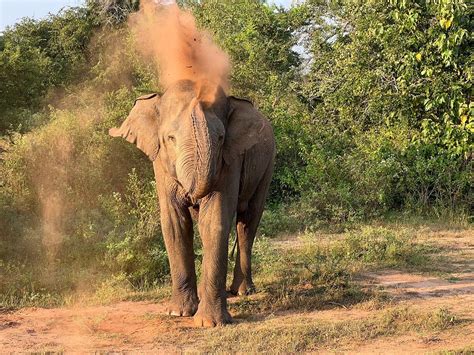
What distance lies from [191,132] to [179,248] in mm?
1407

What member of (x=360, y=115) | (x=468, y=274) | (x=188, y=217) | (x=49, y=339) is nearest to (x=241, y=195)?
(x=188, y=217)

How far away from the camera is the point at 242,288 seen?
799 cm

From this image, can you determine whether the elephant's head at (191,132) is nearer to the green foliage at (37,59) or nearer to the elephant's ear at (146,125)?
the elephant's ear at (146,125)

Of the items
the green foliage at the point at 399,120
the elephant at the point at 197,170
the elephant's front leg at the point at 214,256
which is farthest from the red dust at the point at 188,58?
the green foliage at the point at 399,120

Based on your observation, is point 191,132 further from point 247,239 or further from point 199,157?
point 247,239

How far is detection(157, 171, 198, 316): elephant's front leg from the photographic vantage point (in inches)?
267

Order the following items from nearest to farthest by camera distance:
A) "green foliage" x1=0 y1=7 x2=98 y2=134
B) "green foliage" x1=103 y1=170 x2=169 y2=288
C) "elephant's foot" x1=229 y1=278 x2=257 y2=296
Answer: "elephant's foot" x1=229 y1=278 x2=257 y2=296
"green foliage" x1=103 y1=170 x2=169 y2=288
"green foliage" x1=0 y1=7 x2=98 y2=134

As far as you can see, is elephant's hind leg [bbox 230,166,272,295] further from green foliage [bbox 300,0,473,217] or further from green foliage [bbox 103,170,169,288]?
green foliage [bbox 300,0,473,217]

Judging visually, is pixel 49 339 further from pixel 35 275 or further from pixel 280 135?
pixel 280 135

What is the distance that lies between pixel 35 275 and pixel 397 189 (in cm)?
853

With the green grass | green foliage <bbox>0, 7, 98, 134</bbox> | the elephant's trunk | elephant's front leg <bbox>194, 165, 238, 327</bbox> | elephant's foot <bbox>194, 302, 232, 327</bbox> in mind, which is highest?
green foliage <bbox>0, 7, 98, 134</bbox>

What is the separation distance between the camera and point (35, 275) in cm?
844

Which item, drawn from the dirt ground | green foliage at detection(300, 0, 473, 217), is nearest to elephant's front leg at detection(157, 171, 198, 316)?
the dirt ground

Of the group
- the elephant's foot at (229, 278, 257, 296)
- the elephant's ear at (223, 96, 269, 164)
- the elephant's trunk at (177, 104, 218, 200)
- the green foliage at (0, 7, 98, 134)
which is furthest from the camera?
the green foliage at (0, 7, 98, 134)
